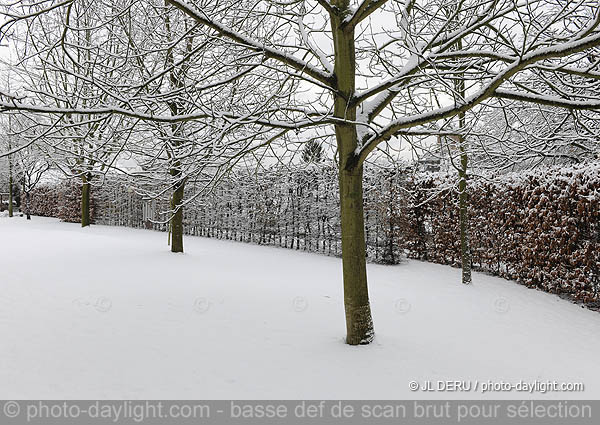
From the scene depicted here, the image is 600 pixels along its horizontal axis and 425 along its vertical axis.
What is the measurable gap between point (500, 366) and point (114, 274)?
6.20m

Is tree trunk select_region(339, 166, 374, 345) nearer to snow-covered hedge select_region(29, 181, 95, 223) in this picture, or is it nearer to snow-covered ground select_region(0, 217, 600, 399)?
snow-covered ground select_region(0, 217, 600, 399)

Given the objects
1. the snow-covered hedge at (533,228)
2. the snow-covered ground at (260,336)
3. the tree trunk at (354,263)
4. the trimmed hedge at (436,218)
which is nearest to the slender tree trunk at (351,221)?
the tree trunk at (354,263)

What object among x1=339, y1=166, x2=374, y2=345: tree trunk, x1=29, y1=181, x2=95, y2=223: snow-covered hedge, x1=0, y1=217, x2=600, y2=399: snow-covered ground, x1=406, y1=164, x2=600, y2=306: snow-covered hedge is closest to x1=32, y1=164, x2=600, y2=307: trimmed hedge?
x1=406, y1=164, x2=600, y2=306: snow-covered hedge

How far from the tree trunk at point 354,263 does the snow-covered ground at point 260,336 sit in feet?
0.59

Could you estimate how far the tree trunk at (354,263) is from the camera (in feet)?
12.9

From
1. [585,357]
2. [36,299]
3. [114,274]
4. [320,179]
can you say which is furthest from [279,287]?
[320,179]

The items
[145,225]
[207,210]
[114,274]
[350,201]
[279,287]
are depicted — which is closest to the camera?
[350,201]

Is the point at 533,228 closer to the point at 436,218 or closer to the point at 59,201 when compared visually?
the point at 436,218

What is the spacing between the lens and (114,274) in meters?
6.96

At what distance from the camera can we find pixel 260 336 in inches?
163

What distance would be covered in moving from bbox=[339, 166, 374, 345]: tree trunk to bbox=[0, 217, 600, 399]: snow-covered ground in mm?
178

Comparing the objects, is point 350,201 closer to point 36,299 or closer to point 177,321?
point 177,321

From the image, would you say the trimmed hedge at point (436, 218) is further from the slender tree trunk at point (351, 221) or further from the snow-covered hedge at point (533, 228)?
the slender tree trunk at point (351, 221)

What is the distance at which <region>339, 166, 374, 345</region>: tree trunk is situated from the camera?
393cm
